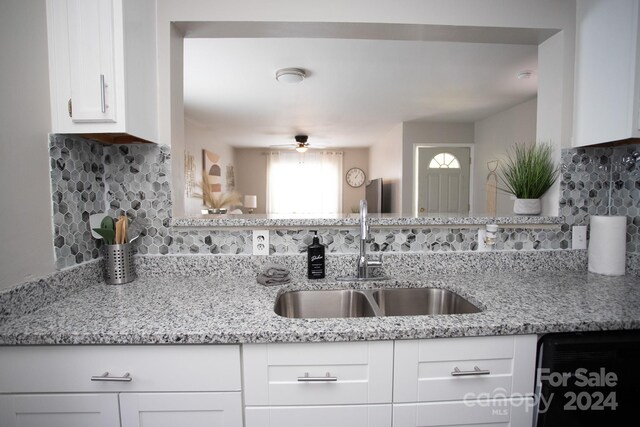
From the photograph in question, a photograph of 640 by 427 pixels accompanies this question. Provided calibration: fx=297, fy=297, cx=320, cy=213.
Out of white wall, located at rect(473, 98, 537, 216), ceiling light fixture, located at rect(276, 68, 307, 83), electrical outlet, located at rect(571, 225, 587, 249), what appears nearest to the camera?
electrical outlet, located at rect(571, 225, 587, 249)

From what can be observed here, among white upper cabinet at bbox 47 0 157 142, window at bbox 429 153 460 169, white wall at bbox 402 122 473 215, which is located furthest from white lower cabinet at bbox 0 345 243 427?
window at bbox 429 153 460 169

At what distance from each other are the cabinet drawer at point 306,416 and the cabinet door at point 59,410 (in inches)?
15.5

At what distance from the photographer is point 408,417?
2.82ft

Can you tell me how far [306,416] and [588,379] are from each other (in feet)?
2.79

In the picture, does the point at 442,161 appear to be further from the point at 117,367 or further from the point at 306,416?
the point at 117,367

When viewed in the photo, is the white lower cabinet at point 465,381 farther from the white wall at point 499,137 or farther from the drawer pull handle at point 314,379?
the white wall at point 499,137

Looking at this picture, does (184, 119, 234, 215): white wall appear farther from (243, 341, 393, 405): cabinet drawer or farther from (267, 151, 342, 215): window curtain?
(243, 341, 393, 405): cabinet drawer

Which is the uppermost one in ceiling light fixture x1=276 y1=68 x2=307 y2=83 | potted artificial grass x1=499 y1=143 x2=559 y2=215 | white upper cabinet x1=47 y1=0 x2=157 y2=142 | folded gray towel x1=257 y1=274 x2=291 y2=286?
ceiling light fixture x1=276 y1=68 x2=307 y2=83

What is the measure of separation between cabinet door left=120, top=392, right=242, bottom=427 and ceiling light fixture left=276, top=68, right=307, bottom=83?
250cm

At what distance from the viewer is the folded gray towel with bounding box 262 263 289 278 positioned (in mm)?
1243

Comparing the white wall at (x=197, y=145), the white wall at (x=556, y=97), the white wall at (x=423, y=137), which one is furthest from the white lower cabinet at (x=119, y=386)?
the white wall at (x=423, y=137)

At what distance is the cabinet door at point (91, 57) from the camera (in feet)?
3.34

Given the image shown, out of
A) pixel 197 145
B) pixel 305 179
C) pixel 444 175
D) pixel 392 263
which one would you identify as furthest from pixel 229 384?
pixel 305 179

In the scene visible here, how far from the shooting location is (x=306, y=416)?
0.84 metres
